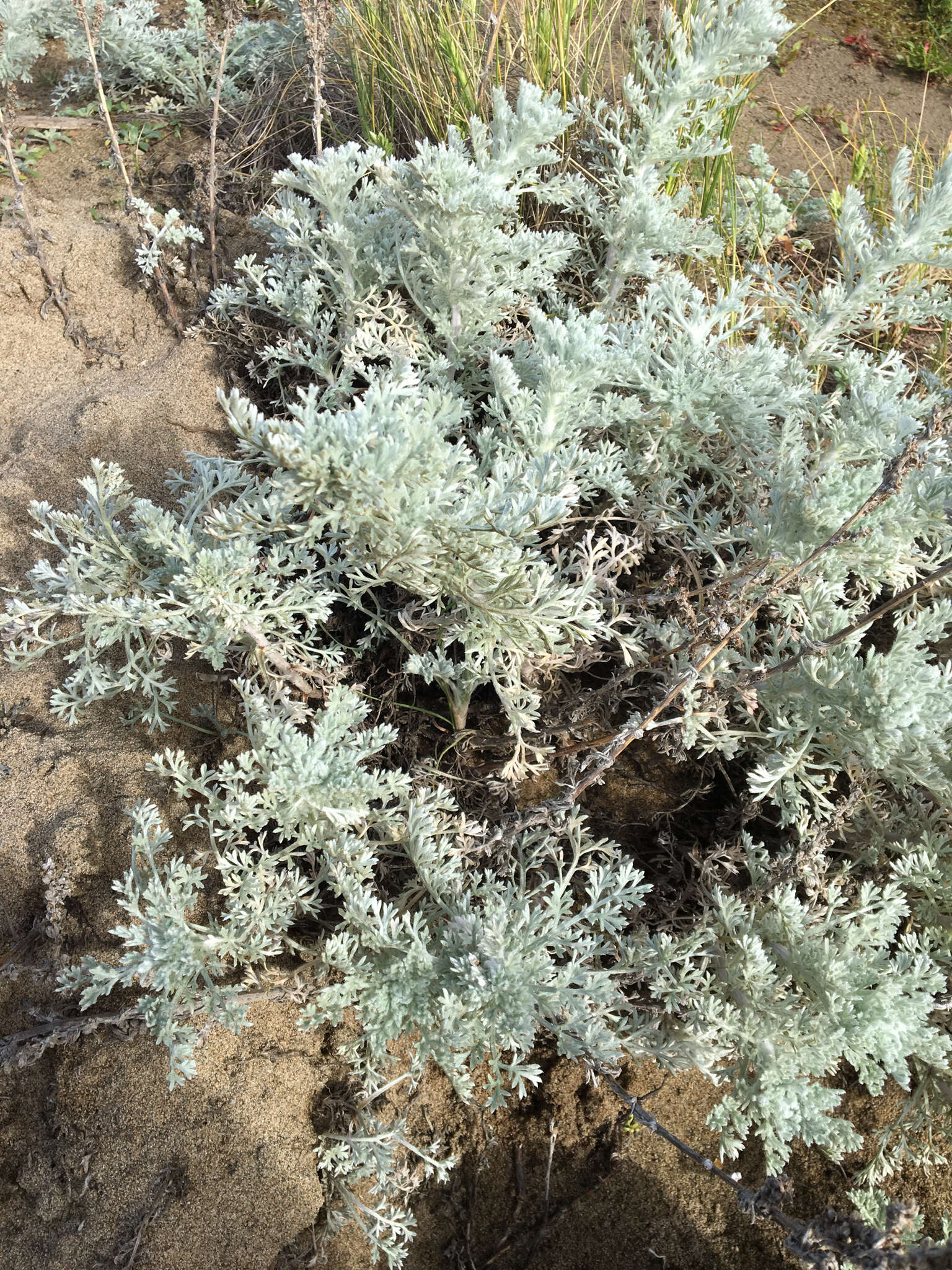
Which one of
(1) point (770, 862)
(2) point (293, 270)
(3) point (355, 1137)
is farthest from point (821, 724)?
(2) point (293, 270)

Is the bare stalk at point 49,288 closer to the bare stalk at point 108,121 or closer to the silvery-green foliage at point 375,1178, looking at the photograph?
the bare stalk at point 108,121

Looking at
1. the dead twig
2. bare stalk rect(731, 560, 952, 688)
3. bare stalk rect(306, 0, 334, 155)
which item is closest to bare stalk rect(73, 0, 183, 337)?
bare stalk rect(306, 0, 334, 155)

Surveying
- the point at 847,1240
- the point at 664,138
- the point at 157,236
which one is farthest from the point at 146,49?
the point at 847,1240

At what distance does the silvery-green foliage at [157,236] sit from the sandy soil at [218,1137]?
1.01 meters

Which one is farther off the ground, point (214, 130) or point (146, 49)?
point (146, 49)

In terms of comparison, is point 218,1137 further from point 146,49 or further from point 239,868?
point 146,49

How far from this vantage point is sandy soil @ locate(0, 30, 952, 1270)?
174cm

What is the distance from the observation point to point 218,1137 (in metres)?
1.82

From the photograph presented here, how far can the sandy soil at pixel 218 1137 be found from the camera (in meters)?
1.74

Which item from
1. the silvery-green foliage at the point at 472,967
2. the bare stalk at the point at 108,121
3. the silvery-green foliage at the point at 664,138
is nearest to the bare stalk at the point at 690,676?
the silvery-green foliage at the point at 472,967

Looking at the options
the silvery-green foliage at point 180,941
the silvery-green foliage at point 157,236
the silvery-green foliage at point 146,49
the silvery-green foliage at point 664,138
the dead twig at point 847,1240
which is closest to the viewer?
the dead twig at point 847,1240

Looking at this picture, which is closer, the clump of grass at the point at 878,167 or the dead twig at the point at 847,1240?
the dead twig at the point at 847,1240

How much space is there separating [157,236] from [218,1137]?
2.70 m

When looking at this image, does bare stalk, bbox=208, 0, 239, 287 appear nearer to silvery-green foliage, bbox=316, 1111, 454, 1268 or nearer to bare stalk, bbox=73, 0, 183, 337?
bare stalk, bbox=73, 0, 183, 337
